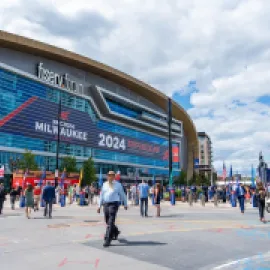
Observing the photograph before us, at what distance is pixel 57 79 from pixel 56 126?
8.98 meters

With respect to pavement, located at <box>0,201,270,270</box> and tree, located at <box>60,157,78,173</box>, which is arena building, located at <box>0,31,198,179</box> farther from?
pavement, located at <box>0,201,270,270</box>

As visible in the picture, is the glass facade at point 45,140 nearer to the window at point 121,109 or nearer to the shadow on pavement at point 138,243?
the window at point 121,109

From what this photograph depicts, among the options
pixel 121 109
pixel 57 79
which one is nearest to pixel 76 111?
pixel 57 79

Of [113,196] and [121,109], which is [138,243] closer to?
[113,196]

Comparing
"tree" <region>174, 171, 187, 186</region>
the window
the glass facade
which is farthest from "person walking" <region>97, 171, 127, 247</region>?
"tree" <region>174, 171, 187, 186</region>

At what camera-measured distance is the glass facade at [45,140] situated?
50.0m

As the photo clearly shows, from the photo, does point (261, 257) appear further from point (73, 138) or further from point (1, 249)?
point (73, 138)

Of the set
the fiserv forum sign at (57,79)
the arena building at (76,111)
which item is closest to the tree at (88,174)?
the arena building at (76,111)

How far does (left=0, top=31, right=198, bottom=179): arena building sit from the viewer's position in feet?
171

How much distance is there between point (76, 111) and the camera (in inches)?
2527

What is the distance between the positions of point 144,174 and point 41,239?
265ft

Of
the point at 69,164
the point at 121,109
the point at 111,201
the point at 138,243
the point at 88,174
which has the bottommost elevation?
the point at 138,243

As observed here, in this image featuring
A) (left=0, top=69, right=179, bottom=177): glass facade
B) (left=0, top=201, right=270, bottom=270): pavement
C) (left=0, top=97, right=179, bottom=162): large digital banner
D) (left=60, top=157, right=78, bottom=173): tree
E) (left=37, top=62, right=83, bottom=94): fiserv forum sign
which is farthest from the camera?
(left=37, top=62, right=83, bottom=94): fiserv forum sign

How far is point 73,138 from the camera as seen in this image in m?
63.0
